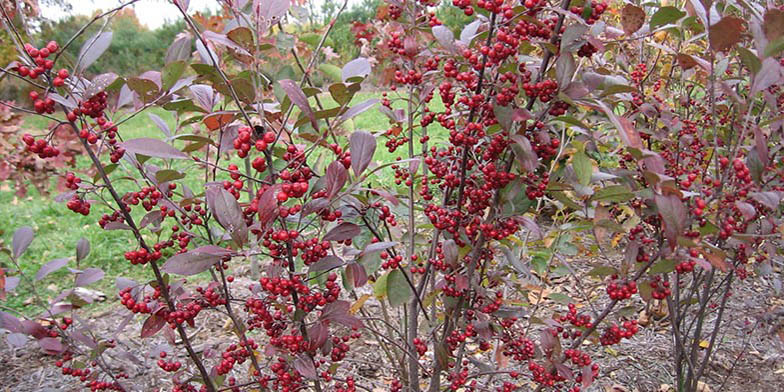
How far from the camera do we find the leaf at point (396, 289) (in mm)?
1464

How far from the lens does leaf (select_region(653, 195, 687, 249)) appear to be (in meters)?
1.08

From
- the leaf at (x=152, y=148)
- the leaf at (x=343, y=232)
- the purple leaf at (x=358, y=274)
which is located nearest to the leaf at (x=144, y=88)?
the leaf at (x=152, y=148)

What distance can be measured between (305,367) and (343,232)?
0.35m

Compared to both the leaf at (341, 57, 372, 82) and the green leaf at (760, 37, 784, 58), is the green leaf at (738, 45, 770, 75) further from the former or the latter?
the leaf at (341, 57, 372, 82)

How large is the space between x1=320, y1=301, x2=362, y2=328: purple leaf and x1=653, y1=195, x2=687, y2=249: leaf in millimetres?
709

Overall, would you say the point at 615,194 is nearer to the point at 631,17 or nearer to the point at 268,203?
the point at 631,17

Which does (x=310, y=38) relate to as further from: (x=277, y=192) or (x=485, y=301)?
(x=485, y=301)

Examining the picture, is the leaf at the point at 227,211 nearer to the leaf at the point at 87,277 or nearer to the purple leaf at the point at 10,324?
the leaf at the point at 87,277

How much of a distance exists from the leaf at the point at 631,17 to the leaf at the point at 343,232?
2.86 feet

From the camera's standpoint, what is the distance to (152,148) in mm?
1089

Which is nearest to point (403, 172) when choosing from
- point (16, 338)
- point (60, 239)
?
point (16, 338)

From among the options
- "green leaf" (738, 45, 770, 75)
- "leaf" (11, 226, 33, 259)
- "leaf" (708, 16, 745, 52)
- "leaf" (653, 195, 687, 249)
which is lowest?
"leaf" (11, 226, 33, 259)

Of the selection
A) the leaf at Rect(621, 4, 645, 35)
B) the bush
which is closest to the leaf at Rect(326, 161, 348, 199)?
the bush

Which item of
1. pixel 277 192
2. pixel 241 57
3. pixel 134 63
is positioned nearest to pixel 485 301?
pixel 277 192
